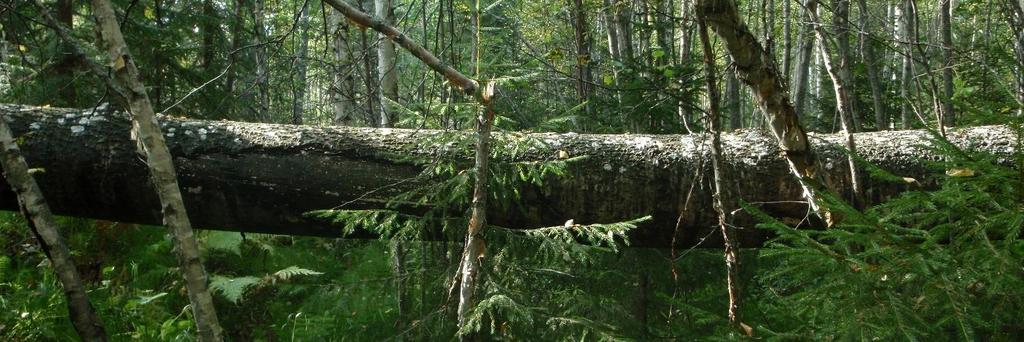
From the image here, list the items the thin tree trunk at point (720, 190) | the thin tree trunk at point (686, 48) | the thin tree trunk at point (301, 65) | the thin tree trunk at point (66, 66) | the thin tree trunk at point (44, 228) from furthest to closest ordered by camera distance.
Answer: the thin tree trunk at point (66, 66) → the thin tree trunk at point (686, 48) → the thin tree trunk at point (301, 65) → the thin tree trunk at point (44, 228) → the thin tree trunk at point (720, 190)

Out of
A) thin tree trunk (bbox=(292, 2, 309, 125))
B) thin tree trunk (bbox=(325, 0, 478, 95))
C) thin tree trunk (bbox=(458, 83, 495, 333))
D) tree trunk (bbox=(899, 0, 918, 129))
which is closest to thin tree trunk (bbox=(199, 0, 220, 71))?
thin tree trunk (bbox=(292, 2, 309, 125))

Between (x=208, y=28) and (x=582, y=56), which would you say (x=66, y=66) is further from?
(x=582, y=56)

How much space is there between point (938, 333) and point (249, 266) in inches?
224

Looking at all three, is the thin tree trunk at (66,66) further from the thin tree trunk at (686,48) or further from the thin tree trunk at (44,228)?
the thin tree trunk at (686,48)

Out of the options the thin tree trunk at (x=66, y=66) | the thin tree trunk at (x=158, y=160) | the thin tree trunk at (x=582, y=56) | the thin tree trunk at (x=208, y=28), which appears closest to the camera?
the thin tree trunk at (x=158, y=160)

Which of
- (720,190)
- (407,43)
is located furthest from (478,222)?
(720,190)

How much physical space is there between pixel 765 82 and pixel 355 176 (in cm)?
224

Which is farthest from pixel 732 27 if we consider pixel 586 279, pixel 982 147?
pixel 982 147

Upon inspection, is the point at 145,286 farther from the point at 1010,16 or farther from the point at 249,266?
the point at 1010,16

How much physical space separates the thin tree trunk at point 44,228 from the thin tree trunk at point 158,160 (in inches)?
30.1

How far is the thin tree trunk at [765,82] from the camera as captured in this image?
9.39 feet

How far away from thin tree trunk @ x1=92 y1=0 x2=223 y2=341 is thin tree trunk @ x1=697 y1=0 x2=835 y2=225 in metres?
2.23

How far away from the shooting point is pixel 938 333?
188cm

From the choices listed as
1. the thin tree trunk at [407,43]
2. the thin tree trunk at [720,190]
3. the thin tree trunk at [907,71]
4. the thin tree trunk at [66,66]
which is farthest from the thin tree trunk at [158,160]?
the thin tree trunk at [66,66]
